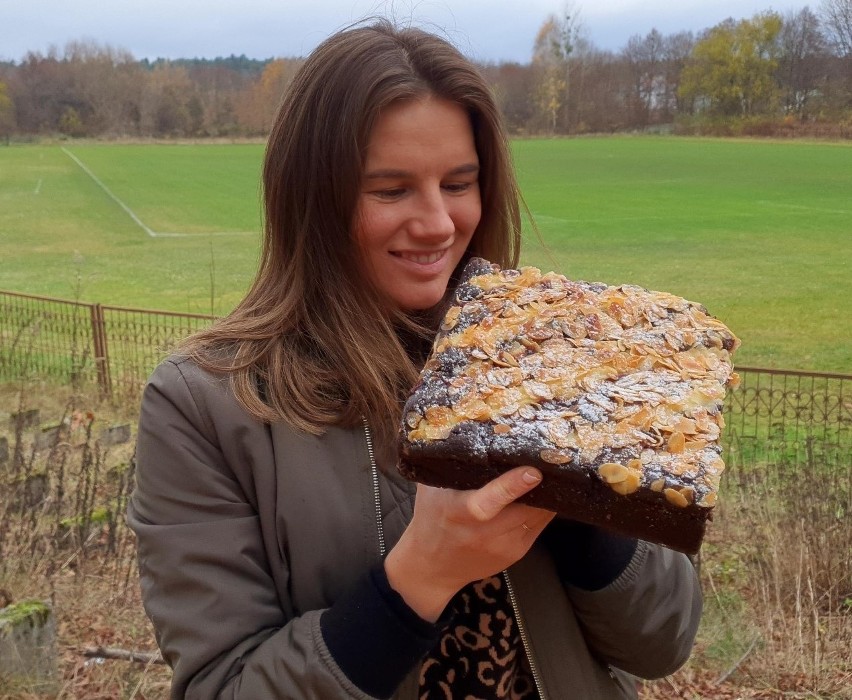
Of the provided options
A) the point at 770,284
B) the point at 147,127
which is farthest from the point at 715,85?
the point at 147,127

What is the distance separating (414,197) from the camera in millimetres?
1628

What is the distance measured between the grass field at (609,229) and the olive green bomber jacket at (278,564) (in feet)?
3.00

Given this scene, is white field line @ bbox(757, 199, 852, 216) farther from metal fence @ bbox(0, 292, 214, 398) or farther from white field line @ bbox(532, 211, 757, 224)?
metal fence @ bbox(0, 292, 214, 398)

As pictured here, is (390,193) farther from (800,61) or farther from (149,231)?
(149,231)

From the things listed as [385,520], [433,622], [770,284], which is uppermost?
[385,520]

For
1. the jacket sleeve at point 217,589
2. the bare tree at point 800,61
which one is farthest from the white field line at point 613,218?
the jacket sleeve at point 217,589

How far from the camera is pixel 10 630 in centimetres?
326

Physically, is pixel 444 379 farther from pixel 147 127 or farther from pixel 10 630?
pixel 147 127

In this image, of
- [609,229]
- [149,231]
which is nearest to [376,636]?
[609,229]

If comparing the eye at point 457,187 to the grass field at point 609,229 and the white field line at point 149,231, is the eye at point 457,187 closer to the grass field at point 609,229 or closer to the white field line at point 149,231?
the grass field at point 609,229

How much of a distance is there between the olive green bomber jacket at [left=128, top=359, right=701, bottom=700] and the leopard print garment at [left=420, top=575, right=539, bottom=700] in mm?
57

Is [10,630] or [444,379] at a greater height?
[444,379]

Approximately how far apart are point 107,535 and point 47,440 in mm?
2652

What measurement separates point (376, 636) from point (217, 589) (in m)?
0.27
